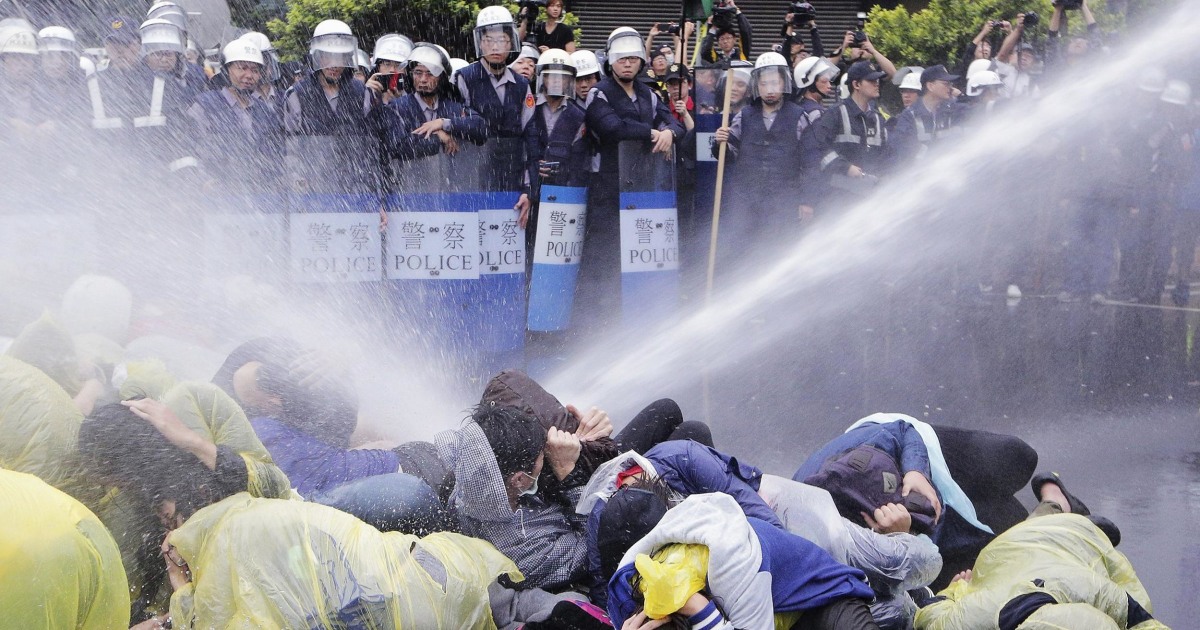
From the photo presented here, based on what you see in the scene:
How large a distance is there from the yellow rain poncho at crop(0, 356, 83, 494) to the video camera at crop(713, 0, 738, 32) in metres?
6.37

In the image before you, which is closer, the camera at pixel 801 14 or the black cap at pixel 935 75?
the black cap at pixel 935 75

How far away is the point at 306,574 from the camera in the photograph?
3.30 m

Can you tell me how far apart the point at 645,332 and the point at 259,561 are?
5.04 metres

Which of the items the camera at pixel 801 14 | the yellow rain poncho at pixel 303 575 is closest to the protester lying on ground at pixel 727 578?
the yellow rain poncho at pixel 303 575

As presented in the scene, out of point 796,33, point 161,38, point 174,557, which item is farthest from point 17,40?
point 796,33

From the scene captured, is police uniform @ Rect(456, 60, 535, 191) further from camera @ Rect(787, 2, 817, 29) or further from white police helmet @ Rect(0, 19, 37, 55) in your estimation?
camera @ Rect(787, 2, 817, 29)

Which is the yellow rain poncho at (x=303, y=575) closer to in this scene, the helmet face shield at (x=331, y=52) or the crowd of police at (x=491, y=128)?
the crowd of police at (x=491, y=128)

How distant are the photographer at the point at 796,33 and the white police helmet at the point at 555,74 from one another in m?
3.63

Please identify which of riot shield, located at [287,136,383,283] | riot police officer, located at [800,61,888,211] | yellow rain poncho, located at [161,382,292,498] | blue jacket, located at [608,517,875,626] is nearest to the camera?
blue jacket, located at [608,517,875,626]

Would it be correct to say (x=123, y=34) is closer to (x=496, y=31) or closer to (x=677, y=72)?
(x=496, y=31)

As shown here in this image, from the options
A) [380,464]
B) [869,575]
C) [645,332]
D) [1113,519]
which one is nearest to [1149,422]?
[1113,519]

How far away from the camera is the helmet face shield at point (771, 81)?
8.91 metres

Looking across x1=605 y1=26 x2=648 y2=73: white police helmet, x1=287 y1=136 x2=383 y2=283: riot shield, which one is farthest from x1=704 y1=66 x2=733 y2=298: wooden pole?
x1=287 y1=136 x2=383 y2=283: riot shield

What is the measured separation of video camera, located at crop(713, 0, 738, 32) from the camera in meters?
9.00
